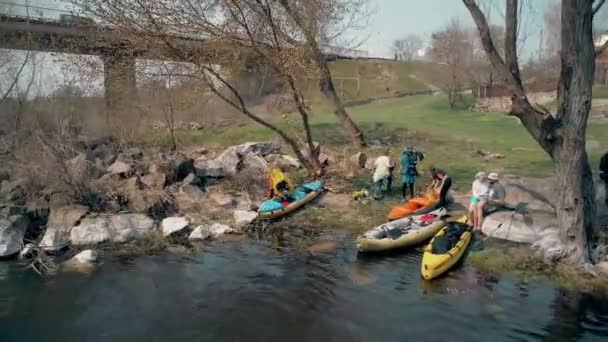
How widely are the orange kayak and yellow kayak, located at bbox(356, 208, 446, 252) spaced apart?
0.56 m

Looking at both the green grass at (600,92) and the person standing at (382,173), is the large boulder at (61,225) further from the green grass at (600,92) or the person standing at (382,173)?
the green grass at (600,92)

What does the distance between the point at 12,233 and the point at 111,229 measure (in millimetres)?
2465

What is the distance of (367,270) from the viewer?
12.5 meters

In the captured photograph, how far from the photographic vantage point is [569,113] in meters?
11.6

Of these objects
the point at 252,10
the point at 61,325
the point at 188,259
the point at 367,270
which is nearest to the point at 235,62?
the point at 252,10

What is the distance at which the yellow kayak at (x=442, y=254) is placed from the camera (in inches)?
458

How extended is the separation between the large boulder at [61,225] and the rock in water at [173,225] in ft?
7.52

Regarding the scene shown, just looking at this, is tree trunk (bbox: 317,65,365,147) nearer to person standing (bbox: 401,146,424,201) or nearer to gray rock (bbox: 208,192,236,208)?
person standing (bbox: 401,146,424,201)

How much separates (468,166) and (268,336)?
13691mm

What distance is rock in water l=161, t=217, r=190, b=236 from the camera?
48.6ft

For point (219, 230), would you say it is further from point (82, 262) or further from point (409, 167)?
point (409, 167)

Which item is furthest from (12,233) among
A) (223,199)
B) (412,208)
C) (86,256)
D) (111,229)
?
(412,208)

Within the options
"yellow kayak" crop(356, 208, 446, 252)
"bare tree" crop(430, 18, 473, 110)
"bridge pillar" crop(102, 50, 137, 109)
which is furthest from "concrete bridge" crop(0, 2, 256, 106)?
"bare tree" crop(430, 18, 473, 110)

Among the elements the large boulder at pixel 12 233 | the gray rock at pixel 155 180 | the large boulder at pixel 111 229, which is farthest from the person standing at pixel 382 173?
the large boulder at pixel 12 233
